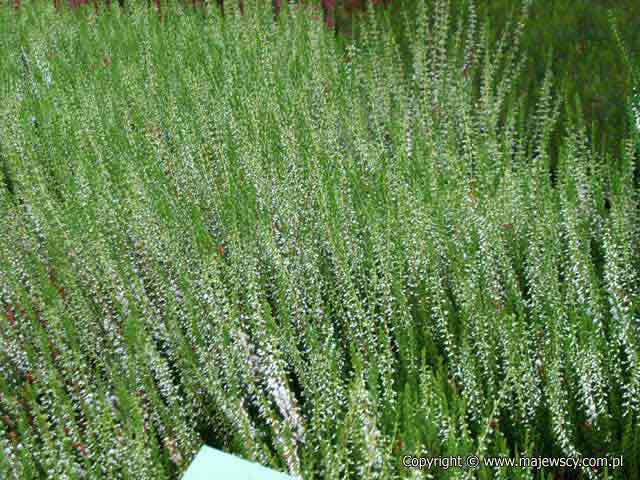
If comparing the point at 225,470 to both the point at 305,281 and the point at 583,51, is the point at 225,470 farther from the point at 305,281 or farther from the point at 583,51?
the point at 583,51

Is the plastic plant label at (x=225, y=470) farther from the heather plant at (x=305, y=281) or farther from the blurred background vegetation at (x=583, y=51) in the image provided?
the blurred background vegetation at (x=583, y=51)

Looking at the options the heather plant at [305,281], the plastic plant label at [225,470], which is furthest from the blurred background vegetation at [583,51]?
the plastic plant label at [225,470]

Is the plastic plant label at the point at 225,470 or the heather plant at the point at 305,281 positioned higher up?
the heather plant at the point at 305,281

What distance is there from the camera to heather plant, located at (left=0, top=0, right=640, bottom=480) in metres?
2.14

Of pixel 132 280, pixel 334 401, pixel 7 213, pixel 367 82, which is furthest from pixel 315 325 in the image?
pixel 367 82

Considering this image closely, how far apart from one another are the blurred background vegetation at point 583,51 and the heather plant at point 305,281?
7.4 inches

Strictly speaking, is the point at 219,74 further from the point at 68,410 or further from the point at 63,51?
the point at 68,410

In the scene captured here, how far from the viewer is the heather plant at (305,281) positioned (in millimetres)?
2137

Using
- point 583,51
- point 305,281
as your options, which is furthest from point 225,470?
point 583,51

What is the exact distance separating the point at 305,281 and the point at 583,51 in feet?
8.59

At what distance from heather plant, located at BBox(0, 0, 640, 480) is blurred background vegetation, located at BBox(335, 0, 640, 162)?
0.19 m

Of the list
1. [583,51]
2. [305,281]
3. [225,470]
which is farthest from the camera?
[583,51]

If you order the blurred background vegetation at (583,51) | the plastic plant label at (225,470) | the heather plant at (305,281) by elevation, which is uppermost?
the blurred background vegetation at (583,51)

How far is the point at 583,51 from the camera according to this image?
4.54m
